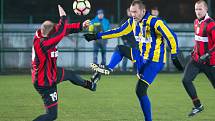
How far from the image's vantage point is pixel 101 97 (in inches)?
634

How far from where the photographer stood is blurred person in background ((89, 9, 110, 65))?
22797mm

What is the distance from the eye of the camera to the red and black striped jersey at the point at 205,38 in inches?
496

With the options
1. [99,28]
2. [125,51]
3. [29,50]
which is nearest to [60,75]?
[125,51]

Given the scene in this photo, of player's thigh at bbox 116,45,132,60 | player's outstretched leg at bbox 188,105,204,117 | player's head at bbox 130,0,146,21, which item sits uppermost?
player's head at bbox 130,0,146,21

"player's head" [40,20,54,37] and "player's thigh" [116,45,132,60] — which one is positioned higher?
"player's head" [40,20,54,37]

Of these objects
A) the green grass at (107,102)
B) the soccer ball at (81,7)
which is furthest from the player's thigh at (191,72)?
the soccer ball at (81,7)

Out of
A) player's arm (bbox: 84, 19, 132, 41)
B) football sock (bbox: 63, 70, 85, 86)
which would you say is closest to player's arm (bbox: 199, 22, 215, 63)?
player's arm (bbox: 84, 19, 132, 41)

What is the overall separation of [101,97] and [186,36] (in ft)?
28.0

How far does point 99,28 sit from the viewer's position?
904 inches

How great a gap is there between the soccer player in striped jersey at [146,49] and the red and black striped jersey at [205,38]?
55.3 inches

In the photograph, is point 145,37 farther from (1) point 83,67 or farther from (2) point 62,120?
(1) point 83,67

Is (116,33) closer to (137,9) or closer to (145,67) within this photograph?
(137,9)

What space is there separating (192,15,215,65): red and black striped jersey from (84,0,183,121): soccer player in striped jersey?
4.61ft

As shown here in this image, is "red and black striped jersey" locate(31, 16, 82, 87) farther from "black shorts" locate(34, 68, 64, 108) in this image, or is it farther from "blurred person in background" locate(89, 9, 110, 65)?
"blurred person in background" locate(89, 9, 110, 65)
